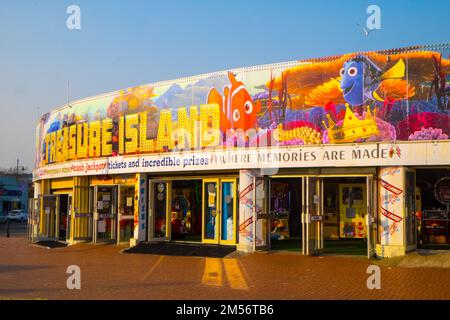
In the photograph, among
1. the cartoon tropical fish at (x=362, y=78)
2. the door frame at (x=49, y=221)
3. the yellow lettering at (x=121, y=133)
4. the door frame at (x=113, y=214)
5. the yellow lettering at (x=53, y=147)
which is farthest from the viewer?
the door frame at (x=49, y=221)

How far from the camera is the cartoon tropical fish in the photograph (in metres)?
15.8

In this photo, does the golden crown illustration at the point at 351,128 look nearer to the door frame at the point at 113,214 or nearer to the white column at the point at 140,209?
the white column at the point at 140,209

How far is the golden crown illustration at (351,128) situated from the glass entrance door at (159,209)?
6916 millimetres

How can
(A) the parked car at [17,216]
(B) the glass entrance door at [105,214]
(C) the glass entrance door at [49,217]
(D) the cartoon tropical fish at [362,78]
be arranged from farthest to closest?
(A) the parked car at [17,216] → (C) the glass entrance door at [49,217] → (B) the glass entrance door at [105,214] → (D) the cartoon tropical fish at [362,78]

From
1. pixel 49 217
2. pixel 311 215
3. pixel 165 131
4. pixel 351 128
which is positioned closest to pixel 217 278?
pixel 311 215

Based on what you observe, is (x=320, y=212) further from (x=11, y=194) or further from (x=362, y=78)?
(x=11, y=194)

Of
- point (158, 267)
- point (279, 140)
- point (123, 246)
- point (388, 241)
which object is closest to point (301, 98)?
point (279, 140)

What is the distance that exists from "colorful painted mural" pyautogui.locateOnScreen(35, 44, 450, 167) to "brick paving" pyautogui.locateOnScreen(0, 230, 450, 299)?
3735 mm

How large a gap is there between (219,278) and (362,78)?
7252 mm

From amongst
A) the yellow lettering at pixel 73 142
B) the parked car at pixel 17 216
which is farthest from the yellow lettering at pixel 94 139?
the parked car at pixel 17 216

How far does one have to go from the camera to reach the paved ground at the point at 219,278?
10492 millimetres

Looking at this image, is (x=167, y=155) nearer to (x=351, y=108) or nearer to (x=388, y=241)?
(x=351, y=108)
